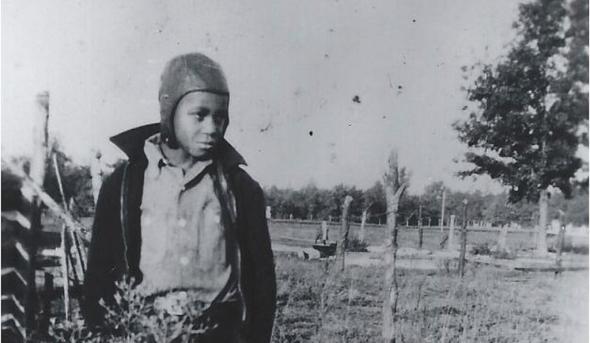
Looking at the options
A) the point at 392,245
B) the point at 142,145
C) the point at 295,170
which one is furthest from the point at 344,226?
the point at 142,145

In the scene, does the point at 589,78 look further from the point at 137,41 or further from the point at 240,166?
the point at 137,41

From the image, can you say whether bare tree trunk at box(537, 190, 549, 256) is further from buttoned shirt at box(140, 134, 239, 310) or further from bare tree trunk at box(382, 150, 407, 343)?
buttoned shirt at box(140, 134, 239, 310)

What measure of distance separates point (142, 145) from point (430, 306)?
1.61m

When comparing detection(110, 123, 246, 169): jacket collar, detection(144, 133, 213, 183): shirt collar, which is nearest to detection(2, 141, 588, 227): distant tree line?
detection(110, 123, 246, 169): jacket collar

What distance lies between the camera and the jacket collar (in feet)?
10.1

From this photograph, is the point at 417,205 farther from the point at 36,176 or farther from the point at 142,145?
the point at 36,176

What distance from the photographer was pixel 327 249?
3.26 m

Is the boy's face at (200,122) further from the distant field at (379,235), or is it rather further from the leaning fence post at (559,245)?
the leaning fence post at (559,245)

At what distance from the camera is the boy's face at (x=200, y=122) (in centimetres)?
297

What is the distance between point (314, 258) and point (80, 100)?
1.40m

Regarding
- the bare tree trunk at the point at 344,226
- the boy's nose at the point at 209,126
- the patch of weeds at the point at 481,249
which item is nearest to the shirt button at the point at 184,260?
the boy's nose at the point at 209,126

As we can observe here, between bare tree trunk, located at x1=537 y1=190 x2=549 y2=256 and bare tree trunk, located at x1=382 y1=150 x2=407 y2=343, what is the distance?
68 centimetres

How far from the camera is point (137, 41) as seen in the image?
3.20 meters

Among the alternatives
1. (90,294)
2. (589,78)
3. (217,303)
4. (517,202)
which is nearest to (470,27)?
(589,78)
